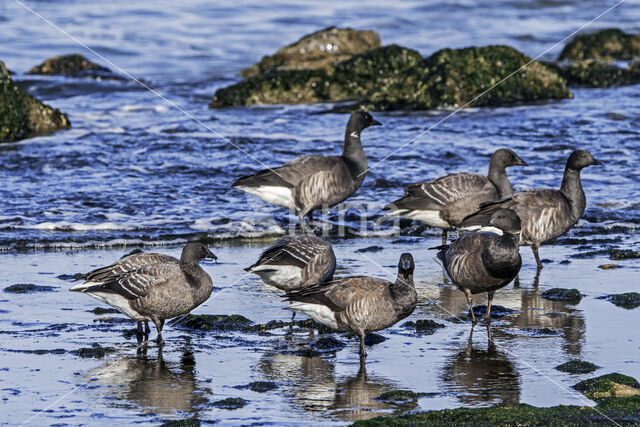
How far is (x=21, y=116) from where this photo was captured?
1942 centimetres

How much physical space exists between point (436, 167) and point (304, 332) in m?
8.65

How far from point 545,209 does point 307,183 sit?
12.2ft

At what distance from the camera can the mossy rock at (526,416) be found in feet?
19.0

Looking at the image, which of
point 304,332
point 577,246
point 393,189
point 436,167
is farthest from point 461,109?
point 304,332

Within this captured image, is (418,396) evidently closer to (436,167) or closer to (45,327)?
(45,327)

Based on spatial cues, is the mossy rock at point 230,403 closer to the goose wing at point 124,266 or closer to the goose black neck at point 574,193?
the goose wing at point 124,266

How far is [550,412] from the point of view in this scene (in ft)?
19.5

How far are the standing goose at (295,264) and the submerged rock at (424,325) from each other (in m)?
1.09

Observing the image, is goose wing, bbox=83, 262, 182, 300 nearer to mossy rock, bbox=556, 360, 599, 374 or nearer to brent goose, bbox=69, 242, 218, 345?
brent goose, bbox=69, 242, 218, 345

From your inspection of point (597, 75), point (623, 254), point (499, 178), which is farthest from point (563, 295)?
point (597, 75)

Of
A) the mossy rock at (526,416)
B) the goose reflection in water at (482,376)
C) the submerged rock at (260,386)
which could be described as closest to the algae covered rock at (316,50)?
the goose reflection in water at (482,376)

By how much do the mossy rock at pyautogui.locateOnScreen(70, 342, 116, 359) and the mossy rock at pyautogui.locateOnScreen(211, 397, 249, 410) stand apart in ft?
5.35

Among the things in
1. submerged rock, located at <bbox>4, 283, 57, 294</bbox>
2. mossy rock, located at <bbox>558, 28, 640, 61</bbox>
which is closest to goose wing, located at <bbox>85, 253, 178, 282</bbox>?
submerged rock, located at <bbox>4, 283, 57, 294</bbox>

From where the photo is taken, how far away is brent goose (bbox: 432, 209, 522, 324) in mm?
8398
